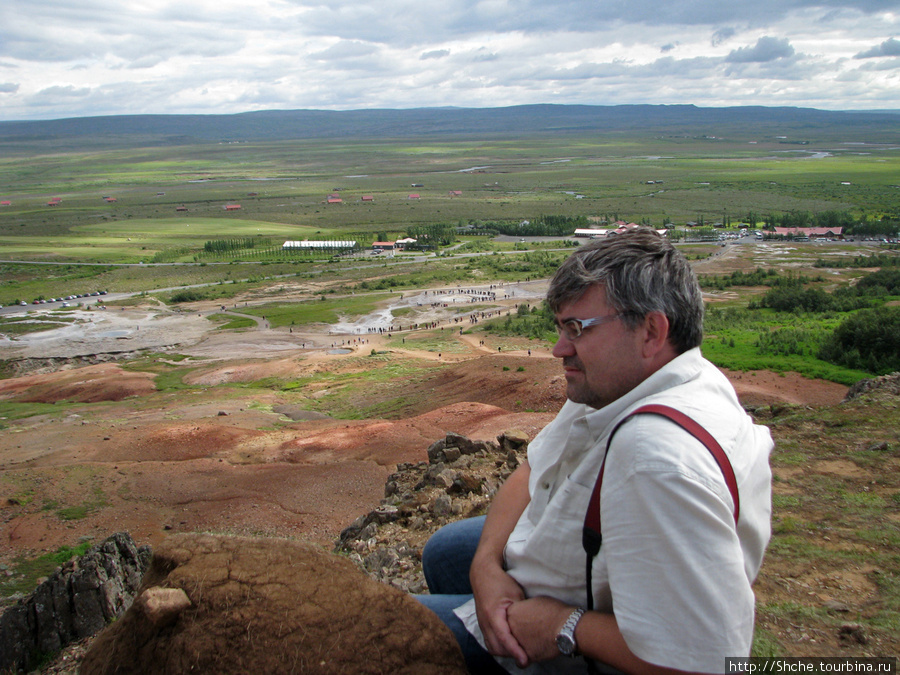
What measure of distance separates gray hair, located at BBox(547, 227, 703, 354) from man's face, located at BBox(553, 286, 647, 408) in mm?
35

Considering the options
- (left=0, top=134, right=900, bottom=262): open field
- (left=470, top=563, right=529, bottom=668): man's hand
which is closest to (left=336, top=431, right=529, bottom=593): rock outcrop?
(left=470, top=563, right=529, bottom=668): man's hand

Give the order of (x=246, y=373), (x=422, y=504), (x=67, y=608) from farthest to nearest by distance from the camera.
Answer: (x=246, y=373) < (x=422, y=504) < (x=67, y=608)

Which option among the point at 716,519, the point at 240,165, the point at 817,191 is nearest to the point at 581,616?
the point at 716,519

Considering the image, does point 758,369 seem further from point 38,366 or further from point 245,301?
point 245,301

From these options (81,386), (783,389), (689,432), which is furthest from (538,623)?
(81,386)

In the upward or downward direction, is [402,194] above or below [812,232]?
above

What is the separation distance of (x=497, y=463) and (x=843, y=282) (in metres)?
45.2

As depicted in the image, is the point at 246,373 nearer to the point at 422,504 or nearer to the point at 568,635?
the point at 422,504

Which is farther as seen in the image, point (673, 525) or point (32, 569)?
point (32, 569)

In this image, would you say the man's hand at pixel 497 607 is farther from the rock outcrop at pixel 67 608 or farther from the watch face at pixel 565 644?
the rock outcrop at pixel 67 608

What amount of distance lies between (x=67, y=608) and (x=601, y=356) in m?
6.53

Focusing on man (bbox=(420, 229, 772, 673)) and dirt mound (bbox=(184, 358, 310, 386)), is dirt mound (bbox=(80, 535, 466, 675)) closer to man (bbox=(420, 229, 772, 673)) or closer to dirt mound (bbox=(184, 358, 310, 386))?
man (bbox=(420, 229, 772, 673))

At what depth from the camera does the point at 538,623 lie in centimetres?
225

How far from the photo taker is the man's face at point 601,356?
231cm
